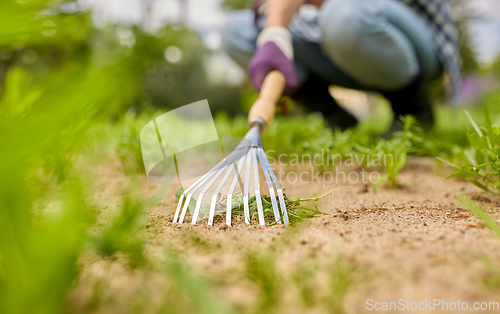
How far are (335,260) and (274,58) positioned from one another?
1091mm

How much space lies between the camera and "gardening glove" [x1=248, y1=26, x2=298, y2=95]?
1378 mm

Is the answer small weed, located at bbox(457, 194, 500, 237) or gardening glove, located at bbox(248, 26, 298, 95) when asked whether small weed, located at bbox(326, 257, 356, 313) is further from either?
gardening glove, located at bbox(248, 26, 298, 95)

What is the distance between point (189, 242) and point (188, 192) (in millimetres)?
366

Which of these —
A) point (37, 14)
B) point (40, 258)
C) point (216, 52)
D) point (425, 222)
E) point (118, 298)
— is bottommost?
point (425, 222)

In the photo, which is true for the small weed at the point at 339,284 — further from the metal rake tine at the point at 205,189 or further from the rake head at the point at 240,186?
the metal rake tine at the point at 205,189

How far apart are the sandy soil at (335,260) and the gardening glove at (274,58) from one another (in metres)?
0.80

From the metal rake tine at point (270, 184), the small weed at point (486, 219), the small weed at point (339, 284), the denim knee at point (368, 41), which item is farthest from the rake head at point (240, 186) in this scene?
the denim knee at point (368, 41)

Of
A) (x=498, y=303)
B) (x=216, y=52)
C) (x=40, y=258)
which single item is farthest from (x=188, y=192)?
(x=216, y=52)

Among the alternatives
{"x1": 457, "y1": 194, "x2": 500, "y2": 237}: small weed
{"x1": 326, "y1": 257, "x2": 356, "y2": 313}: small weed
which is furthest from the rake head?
{"x1": 457, "y1": 194, "x2": 500, "y2": 237}: small weed

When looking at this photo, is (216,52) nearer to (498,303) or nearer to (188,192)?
(188,192)

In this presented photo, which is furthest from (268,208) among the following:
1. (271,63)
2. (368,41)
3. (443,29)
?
(443,29)

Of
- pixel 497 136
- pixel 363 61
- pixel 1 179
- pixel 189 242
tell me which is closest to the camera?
pixel 1 179

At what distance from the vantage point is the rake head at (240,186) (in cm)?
79

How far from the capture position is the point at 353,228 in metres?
0.67
